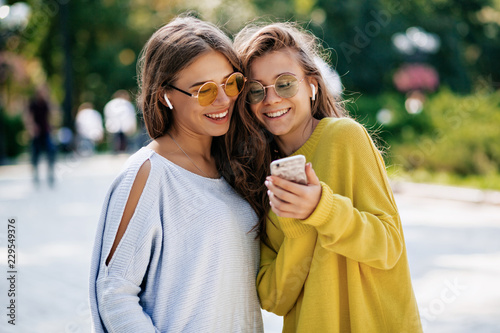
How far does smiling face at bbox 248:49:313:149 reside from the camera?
7.47 feet

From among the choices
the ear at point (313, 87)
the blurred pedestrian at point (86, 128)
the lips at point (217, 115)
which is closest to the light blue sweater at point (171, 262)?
the lips at point (217, 115)

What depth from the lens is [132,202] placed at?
194cm

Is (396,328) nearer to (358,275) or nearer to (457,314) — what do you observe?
(358,275)

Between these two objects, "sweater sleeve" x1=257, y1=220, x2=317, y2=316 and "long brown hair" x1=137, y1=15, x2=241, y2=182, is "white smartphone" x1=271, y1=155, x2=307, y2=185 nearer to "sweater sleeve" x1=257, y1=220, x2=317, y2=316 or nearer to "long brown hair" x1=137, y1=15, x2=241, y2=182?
"sweater sleeve" x1=257, y1=220, x2=317, y2=316

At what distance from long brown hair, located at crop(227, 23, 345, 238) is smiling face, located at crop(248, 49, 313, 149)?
37 mm

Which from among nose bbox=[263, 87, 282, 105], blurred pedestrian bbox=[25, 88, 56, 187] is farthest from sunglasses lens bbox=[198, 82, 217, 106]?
blurred pedestrian bbox=[25, 88, 56, 187]

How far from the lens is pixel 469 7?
28703 millimetres

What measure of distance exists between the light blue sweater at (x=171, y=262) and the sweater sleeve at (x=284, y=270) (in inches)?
2.7

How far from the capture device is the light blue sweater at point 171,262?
6.22 feet

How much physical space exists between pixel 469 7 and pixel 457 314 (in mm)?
27670

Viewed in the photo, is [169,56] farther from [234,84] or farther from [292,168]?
[292,168]

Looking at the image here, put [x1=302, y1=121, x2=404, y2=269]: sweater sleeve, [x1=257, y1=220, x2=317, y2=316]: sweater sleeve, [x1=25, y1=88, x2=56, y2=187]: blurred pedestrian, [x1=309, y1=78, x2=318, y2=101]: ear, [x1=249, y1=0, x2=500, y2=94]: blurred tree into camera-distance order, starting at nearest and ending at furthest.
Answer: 1. [x1=302, y1=121, x2=404, y2=269]: sweater sleeve
2. [x1=257, y1=220, x2=317, y2=316]: sweater sleeve
3. [x1=309, y1=78, x2=318, y2=101]: ear
4. [x1=25, y1=88, x2=56, y2=187]: blurred pedestrian
5. [x1=249, y1=0, x2=500, y2=94]: blurred tree

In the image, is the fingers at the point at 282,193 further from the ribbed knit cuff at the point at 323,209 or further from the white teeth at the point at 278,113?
the white teeth at the point at 278,113

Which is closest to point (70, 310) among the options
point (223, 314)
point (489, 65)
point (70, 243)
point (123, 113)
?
point (70, 243)
